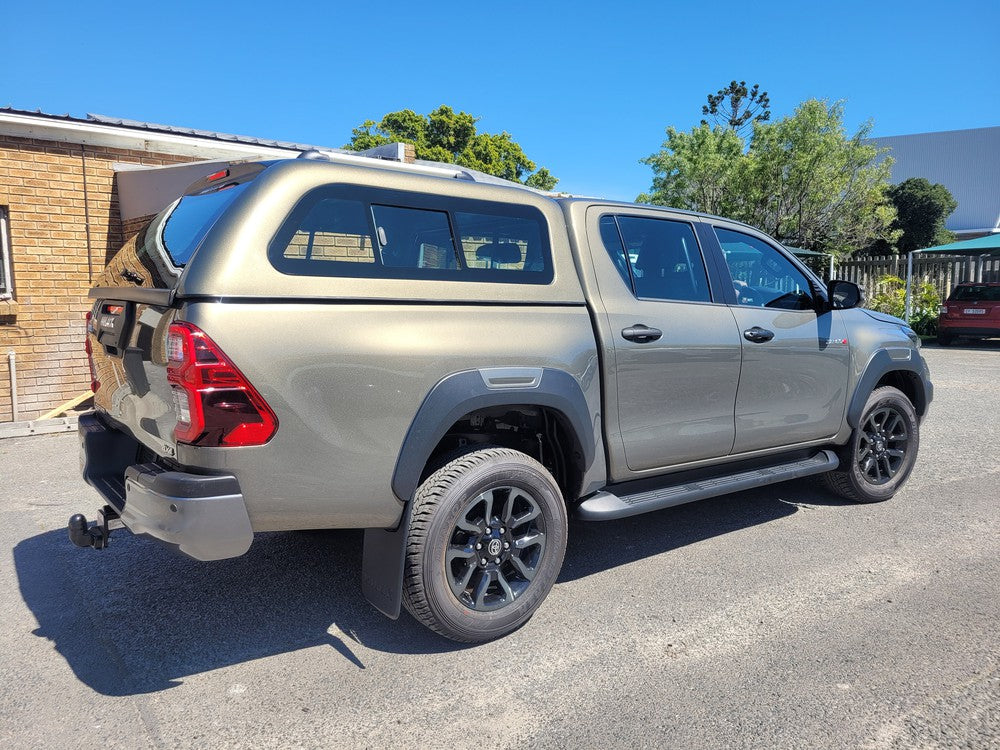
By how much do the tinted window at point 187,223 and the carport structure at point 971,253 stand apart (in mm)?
19788

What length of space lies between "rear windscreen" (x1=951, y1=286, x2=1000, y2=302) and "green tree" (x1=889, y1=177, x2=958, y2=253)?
1481 centimetres

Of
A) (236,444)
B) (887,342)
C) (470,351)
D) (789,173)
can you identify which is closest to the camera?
(236,444)

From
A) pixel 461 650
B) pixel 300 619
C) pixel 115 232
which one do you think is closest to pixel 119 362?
pixel 300 619

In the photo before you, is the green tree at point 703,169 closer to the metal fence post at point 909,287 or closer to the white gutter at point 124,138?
the metal fence post at point 909,287

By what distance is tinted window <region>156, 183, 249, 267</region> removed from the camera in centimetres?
286

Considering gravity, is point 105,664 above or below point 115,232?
below

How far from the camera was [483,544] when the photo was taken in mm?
3227

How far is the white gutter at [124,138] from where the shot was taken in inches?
328

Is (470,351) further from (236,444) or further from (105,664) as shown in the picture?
(105,664)

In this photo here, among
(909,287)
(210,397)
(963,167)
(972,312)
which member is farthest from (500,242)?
(963,167)

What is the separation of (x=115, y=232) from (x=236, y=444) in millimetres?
7799

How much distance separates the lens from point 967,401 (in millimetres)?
9703

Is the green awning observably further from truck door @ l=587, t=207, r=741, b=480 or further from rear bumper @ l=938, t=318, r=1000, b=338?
truck door @ l=587, t=207, r=741, b=480

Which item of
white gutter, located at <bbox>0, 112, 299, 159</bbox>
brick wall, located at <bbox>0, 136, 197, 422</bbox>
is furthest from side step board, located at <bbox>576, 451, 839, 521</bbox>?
brick wall, located at <bbox>0, 136, 197, 422</bbox>
